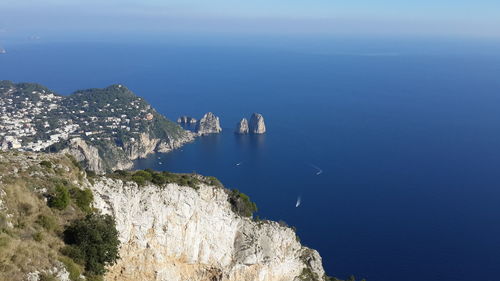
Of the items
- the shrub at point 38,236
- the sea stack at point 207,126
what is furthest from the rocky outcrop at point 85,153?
the shrub at point 38,236

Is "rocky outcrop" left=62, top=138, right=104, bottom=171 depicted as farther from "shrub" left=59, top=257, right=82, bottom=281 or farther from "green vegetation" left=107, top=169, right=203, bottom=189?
"shrub" left=59, top=257, right=82, bottom=281

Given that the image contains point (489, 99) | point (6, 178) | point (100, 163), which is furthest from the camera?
point (489, 99)

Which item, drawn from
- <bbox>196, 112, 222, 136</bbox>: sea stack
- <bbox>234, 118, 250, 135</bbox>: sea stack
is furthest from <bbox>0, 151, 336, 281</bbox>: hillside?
<bbox>234, 118, 250, 135</bbox>: sea stack

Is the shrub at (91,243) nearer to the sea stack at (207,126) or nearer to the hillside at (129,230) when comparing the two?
the hillside at (129,230)

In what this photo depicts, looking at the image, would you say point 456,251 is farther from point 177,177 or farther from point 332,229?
point 177,177

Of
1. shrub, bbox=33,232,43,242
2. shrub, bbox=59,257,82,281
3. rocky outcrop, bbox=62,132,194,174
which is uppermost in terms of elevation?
shrub, bbox=33,232,43,242

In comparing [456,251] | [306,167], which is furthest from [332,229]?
[306,167]
